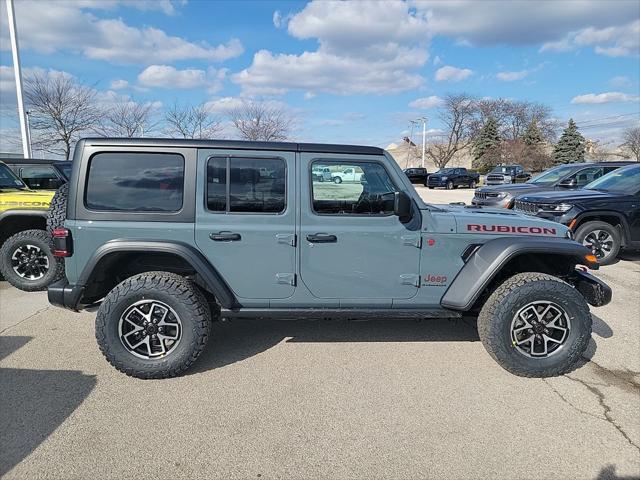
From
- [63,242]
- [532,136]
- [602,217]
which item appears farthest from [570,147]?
[63,242]

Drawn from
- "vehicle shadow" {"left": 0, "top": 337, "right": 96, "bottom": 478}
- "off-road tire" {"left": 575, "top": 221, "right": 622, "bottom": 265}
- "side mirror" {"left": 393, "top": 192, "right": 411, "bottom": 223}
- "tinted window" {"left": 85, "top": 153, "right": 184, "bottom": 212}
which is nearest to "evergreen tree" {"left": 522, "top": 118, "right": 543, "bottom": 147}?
"off-road tire" {"left": 575, "top": 221, "right": 622, "bottom": 265}

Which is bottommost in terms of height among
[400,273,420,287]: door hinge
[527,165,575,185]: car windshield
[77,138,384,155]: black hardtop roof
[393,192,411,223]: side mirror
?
[400,273,420,287]: door hinge

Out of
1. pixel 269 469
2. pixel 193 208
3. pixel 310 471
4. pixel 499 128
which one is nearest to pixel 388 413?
pixel 310 471

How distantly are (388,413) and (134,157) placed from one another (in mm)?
2742

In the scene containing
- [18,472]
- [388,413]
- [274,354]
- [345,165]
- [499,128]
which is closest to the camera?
[18,472]

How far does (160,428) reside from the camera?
2.70m

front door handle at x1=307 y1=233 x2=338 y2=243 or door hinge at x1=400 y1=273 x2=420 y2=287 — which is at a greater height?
front door handle at x1=307 y1=233 x2=338 y2=243

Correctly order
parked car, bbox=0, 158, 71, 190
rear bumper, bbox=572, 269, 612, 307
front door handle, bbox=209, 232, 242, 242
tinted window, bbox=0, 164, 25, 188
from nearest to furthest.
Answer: front door handle, bbox=209, 232, 242, 242
rear bumper, bbox=572, 269, 612, 307
tinted window, bbox=0, 164, 25, 188
parked car, bbox=0, 158, 71, 190

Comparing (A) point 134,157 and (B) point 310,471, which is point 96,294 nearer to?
(A) point 134,157

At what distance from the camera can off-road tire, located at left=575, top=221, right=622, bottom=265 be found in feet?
23.2

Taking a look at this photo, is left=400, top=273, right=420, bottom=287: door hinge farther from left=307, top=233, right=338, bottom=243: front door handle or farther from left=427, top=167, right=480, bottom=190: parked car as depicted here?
left=427, top=167, right=480, bottom=190: parked car

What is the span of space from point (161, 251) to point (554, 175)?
11.0 meters

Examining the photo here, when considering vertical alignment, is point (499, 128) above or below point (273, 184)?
above

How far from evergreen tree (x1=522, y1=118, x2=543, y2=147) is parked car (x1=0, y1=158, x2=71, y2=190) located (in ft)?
189
